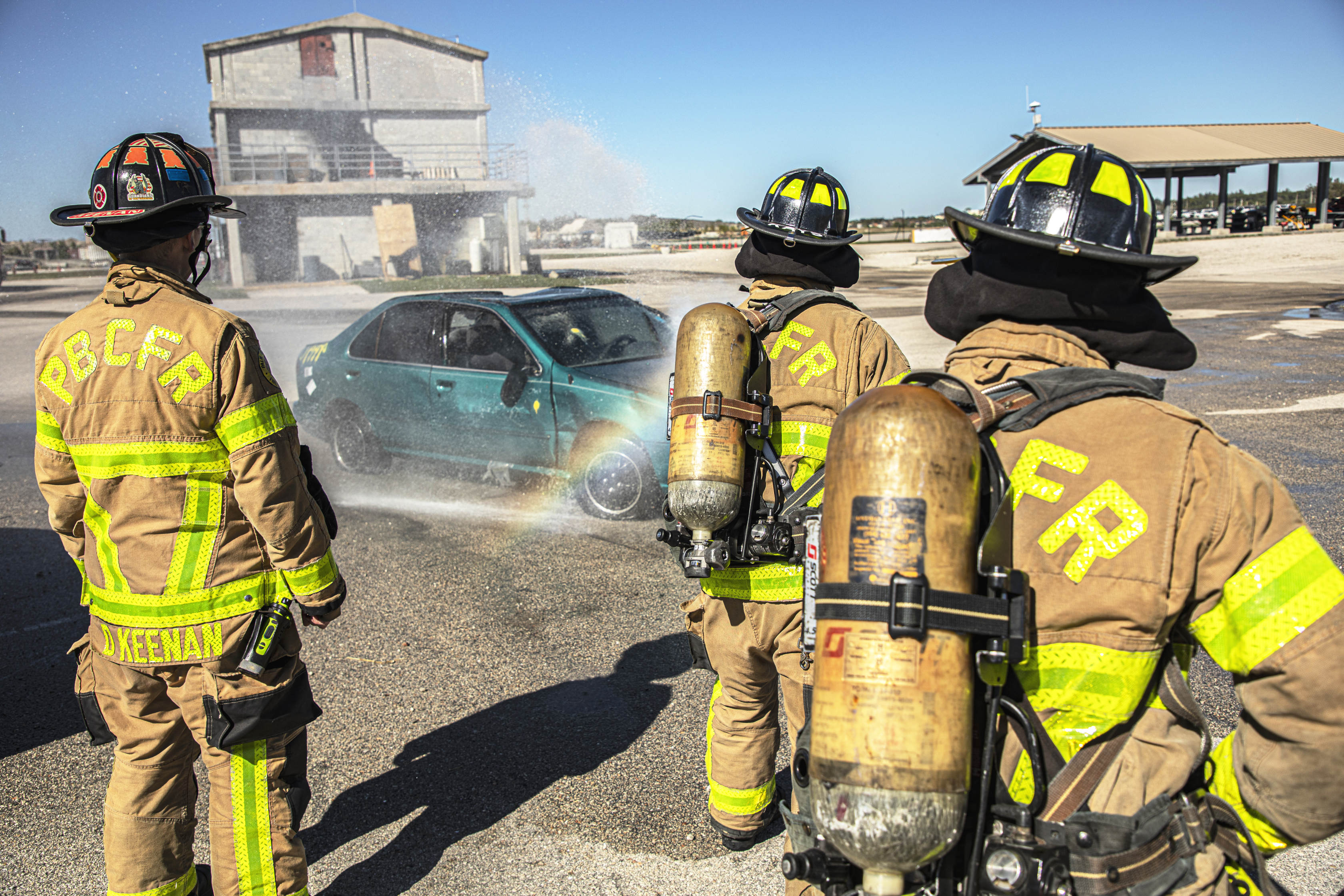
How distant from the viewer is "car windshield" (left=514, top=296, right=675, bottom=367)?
705 centimetres

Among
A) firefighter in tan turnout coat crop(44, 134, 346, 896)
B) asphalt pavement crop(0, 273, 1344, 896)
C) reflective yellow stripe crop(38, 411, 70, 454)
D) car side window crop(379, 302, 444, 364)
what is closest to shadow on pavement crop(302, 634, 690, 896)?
asphalt pavement crop(0, 273, 1344, 896)

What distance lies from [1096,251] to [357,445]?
7.48m

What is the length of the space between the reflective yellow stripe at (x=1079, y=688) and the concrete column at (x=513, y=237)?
3206 cm

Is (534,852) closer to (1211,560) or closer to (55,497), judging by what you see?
(55,497)

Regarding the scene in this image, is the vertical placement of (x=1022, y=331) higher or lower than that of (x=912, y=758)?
higher

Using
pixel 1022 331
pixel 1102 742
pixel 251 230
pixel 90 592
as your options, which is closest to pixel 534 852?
pixel 90 592

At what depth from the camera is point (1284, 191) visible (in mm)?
86562

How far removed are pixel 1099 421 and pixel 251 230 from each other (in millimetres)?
37436

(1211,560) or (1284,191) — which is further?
(1284,191)

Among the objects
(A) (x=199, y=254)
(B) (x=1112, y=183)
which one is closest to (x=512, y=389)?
(A) (x=199, y=254)

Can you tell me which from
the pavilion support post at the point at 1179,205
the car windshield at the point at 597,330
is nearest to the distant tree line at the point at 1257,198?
the pavilion support post at the point at 1179,205

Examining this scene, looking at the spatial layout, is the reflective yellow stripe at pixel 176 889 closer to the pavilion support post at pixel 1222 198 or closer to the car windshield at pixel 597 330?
the car windshield at pixel 597 330

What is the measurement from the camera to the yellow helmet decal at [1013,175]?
5.26 ft

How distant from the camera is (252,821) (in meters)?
2.42
